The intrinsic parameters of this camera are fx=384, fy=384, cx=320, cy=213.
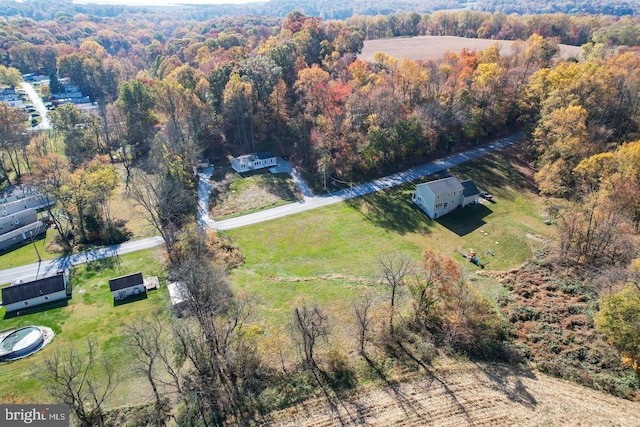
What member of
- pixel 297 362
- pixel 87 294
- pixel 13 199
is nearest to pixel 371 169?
pixel 297 362

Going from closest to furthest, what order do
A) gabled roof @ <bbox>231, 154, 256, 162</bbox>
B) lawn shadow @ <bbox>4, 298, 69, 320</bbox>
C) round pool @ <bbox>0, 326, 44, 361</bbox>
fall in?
round pool @ <bbox>0, 326, 44, 361</bbox> → lawn shadow @ <bbox>4, 298, 69, 320</bbox> → gabled roof @ <bbox>231, 154, 256, 162</bbox>

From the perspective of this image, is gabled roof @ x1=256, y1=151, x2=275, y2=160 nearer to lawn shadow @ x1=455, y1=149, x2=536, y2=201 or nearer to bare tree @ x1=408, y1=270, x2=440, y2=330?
lawn shadow @ x1=455, y1=149, x2=536, y2=201

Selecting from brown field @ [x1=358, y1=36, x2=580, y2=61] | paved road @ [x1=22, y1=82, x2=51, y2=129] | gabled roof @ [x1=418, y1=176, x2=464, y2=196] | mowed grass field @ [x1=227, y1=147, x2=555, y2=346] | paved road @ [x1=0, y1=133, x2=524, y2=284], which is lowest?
mowed grass field @ [x1=227, y1=147, x2=555, y2=346]

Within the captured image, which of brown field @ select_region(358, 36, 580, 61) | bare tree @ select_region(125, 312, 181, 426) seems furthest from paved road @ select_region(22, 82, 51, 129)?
bare tree @ select_region(125, 312, 181, 426)

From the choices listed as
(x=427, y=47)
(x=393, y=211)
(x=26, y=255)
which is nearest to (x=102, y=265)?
(x=26, y=255)

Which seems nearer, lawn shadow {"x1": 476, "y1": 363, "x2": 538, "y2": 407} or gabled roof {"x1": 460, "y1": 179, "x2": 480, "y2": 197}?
lawn shadow {"x1": 476, "y1": 363, "x2": 538, "y2": 407}

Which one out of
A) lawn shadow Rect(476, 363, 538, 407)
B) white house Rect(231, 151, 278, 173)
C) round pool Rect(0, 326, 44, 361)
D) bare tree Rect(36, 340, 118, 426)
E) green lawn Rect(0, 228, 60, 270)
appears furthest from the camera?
white house Rect(231, 151, 278, 173)
